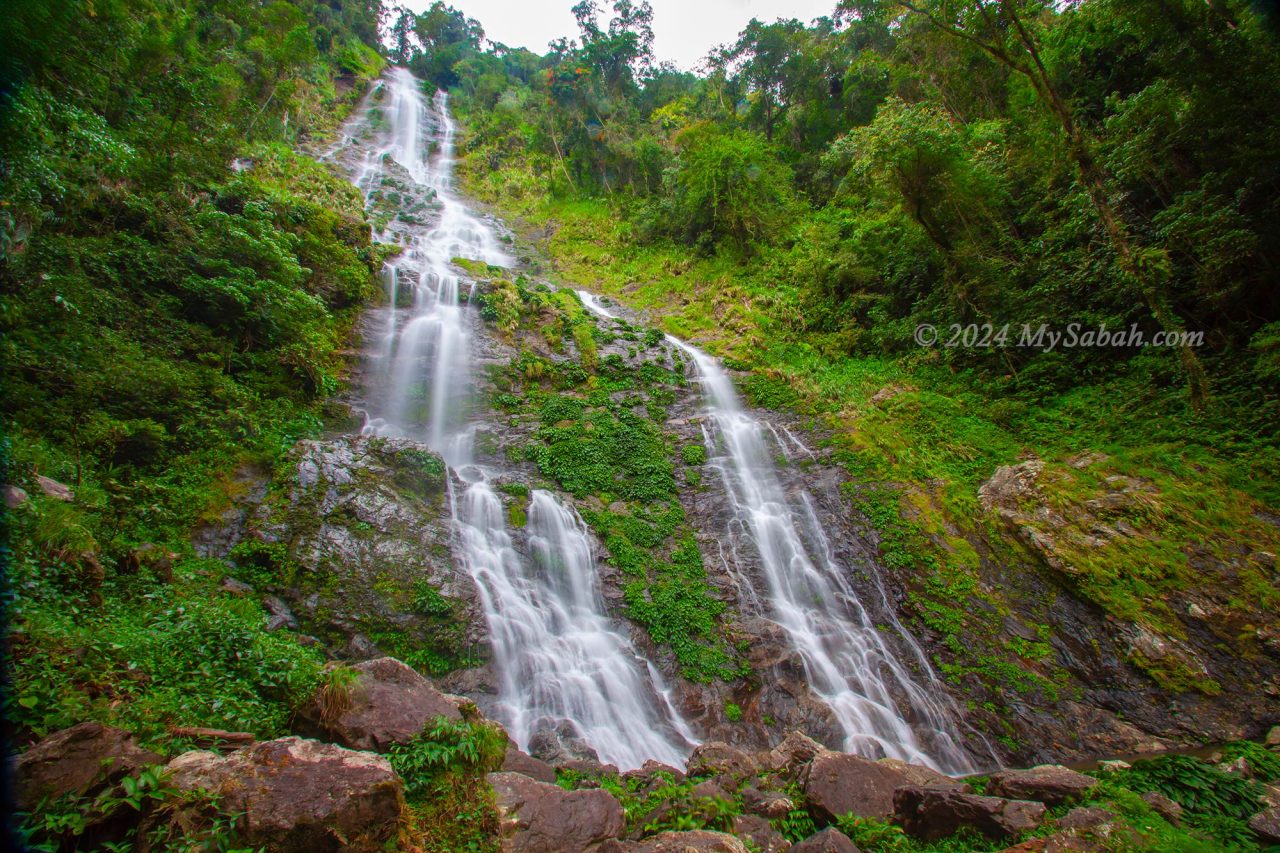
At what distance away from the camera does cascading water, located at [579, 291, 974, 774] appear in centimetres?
752

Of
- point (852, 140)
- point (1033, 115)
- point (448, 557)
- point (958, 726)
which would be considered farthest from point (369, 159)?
point (958, 726)

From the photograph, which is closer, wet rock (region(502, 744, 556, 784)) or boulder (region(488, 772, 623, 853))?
boulder (region(488, 772, 623, 853))

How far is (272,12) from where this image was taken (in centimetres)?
1927

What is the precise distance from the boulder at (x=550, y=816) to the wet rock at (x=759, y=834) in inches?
47.1

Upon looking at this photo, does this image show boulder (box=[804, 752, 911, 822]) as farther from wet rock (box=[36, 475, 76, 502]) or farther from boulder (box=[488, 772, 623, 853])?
wet rock (box=[36, 475, 76, 502])

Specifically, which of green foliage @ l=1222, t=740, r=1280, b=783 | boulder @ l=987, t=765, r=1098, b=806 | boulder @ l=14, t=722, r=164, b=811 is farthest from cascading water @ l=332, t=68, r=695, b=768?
green foliage @ l=1222, t=740, r=1280, b=783

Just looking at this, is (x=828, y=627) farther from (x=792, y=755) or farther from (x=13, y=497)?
(x=13, y=497)

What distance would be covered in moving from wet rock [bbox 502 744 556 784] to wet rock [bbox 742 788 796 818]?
85.3 inches

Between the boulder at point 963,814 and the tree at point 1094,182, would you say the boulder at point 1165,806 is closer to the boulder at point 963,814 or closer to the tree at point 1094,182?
the boulder at point 963,814

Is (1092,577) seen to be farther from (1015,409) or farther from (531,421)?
(531,421)

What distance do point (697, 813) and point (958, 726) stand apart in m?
5.47

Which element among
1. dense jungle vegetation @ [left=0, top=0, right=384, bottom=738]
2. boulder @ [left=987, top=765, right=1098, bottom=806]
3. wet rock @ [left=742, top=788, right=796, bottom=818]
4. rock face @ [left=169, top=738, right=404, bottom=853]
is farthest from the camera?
wet rock @ [left=742, top=788, right=796, bottom=818]

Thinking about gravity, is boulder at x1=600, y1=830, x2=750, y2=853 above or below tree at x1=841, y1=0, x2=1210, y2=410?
below

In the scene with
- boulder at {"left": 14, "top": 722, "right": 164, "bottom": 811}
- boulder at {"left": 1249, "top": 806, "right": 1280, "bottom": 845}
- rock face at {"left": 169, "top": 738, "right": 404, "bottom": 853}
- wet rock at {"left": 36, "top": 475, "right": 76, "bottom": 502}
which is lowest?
boulder at {"left": 1249, "top": 806, "right": 1280, "bottom": 845}
